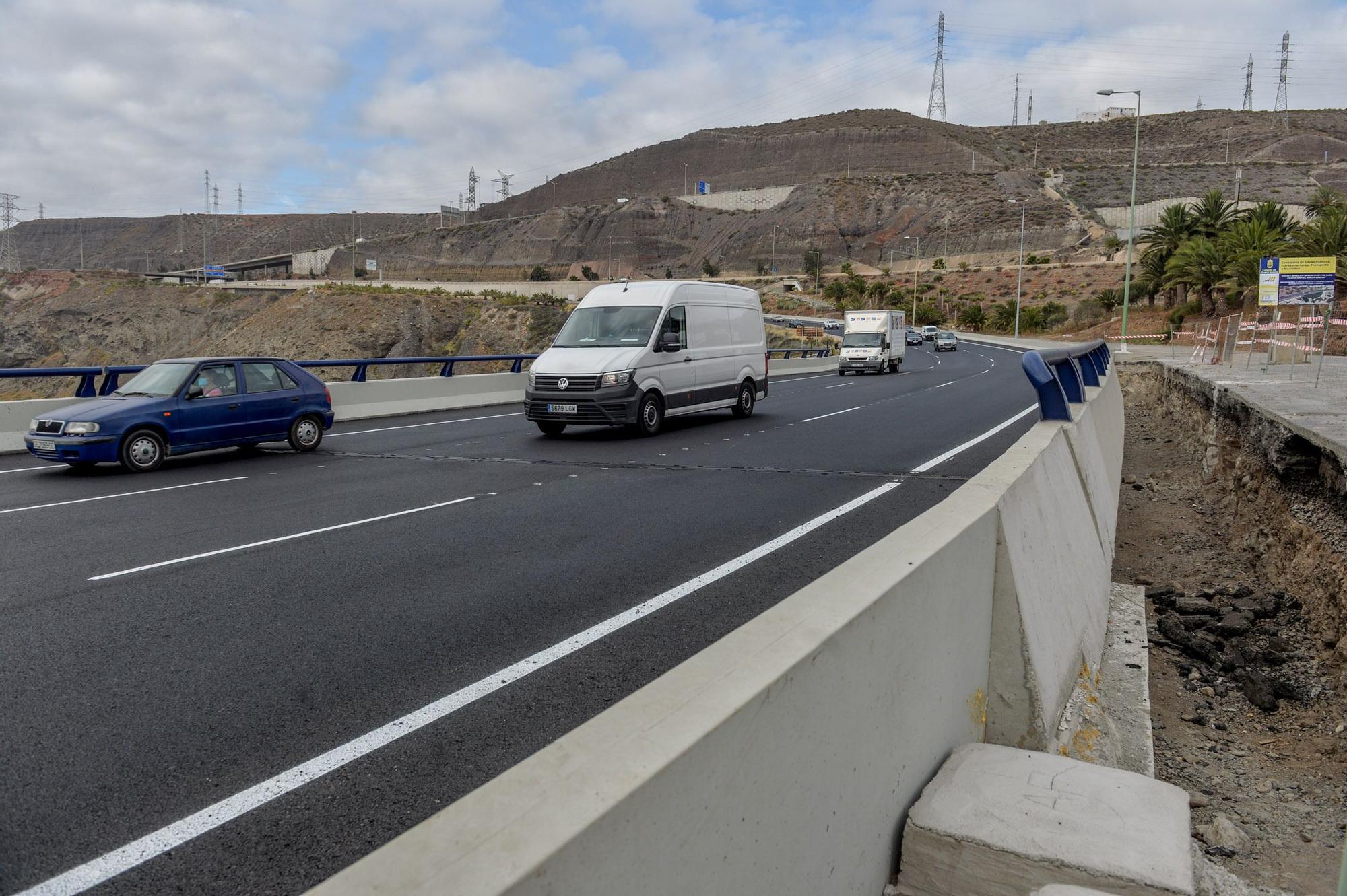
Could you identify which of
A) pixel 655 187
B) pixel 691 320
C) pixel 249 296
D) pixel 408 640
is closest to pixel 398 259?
pixel 655 187

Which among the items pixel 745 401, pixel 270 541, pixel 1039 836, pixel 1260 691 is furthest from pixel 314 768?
pixel 745 401

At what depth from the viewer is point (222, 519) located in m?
9.62

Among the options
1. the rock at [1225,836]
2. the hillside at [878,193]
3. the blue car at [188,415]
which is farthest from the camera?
the hillside at [878,193]

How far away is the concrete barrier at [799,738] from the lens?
1.80 m

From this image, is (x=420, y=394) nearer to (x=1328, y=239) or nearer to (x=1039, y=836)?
(x=1039, y=836)

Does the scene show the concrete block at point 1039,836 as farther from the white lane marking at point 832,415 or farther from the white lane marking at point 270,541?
the white lane marking at point 832,415

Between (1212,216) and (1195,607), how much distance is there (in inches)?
2821

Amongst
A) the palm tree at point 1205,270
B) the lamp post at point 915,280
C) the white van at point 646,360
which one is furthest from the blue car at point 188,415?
the lamp post at point 915,280

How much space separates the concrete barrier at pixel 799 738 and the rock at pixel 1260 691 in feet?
7.57

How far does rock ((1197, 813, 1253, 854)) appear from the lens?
4.33 meters

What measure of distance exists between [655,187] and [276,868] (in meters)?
198

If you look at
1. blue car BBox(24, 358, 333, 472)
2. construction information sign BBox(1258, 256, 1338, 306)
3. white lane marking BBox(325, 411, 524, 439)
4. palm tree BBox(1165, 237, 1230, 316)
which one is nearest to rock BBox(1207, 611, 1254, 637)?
blue car BBox(24, 358, 333, 472)

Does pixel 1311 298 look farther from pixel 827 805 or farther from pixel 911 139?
pixel 911 139

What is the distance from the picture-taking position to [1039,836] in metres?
3.29
